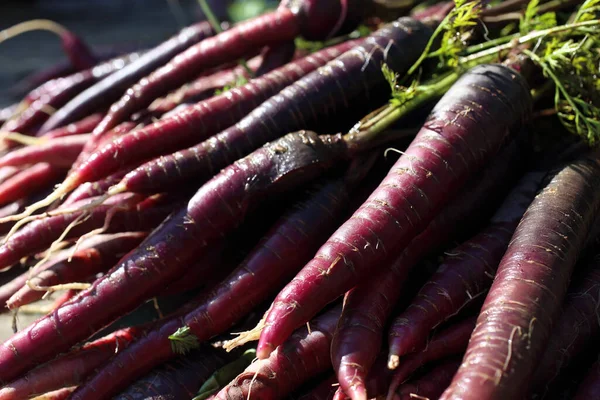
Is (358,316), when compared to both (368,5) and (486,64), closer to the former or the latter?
(486,64)

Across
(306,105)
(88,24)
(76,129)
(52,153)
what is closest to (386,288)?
(306,105)

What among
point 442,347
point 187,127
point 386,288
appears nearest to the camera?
point 442,347

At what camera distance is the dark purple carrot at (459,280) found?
1.94 m

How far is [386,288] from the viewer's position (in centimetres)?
212

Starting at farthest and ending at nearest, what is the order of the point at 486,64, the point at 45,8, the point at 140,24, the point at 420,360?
the point at 45,8, the point at 140,24, the point at 486,64, the point at 420,360

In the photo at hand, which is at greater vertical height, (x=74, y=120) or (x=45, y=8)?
(x=45, y=8)

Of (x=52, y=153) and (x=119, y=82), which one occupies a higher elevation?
(x=119, y=82)

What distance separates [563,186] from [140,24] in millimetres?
6762

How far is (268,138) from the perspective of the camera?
265cm

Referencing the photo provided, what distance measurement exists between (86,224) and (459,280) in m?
1.68

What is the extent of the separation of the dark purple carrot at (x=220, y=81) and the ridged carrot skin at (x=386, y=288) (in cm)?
147

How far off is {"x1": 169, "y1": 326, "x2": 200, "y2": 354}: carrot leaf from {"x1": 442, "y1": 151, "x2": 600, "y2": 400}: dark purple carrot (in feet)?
3.39

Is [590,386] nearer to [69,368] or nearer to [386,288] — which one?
[386,288]

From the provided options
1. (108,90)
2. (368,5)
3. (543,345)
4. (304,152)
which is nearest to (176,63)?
(108,90)
